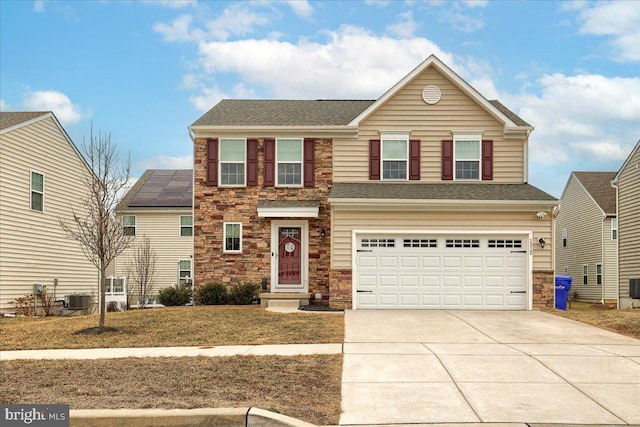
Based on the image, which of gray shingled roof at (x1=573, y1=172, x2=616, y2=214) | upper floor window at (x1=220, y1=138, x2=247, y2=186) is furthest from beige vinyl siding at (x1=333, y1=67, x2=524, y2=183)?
gray shingled roof at (x1=573, y1=172, x2=616, y2=214)

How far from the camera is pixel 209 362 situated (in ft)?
38.2

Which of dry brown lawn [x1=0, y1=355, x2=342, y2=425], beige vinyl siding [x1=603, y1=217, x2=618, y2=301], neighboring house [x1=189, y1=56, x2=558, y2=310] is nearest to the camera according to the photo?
dry brown lawn [x1=0, y1=355, x2=342, y2=425]

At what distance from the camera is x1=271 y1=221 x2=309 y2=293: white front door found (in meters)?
22.7

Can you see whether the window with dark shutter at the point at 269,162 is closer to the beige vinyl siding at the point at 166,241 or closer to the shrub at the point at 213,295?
the shrub at the point at 213,295

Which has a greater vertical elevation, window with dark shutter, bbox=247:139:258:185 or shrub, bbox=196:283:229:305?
window with dark shutter, bbox=247:139:258:185

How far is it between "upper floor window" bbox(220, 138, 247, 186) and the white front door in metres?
2.04

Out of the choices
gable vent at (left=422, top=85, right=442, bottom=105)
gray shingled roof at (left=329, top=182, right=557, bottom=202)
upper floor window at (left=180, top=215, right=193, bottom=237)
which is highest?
gable vent at (left=422, top=85, right=442, bottom=105)

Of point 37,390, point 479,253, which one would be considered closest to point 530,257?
point 479,253

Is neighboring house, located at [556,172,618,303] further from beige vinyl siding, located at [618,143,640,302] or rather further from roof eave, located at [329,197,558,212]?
roof eave, located at [329,197,558,212]

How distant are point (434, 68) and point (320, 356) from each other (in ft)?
44.3

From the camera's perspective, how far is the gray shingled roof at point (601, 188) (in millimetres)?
34938

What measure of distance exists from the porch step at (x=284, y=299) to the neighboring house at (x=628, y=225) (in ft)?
44.0

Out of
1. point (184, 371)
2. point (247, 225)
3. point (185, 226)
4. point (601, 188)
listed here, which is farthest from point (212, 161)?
point (601, 188)

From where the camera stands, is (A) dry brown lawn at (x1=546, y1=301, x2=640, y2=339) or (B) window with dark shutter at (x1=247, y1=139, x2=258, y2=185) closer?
(A) dry brown lawn at (x1=546, y1=301, x2=640, y2=339)
